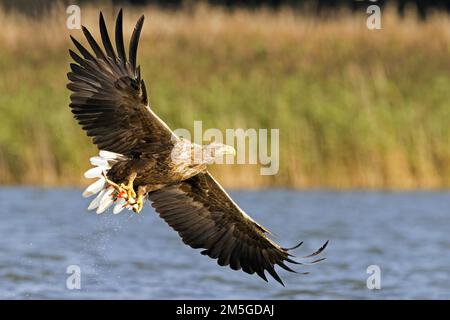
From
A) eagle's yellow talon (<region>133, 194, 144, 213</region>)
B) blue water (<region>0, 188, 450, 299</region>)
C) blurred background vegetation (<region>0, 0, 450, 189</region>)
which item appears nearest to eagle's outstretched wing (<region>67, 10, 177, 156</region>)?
eagle's yellow talon (<region>133, 194, 144, 213</region>)

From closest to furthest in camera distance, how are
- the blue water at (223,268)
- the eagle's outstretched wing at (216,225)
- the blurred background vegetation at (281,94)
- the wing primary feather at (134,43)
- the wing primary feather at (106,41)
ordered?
1. the wing primary feather at (134,43)
2. the wing primary feather at (106,41)
3. the eagle's outstretched wing at (216,225)
4. the blue water at (223,268)
5. the blurred background vegetation at (281,94)

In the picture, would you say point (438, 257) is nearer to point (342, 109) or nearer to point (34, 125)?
point (342, 109)

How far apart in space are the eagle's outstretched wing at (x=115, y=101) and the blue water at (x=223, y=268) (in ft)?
7.64

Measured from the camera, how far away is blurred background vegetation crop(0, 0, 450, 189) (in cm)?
1644

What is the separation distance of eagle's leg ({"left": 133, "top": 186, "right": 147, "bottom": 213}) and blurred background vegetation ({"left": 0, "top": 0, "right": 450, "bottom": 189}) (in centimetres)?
716

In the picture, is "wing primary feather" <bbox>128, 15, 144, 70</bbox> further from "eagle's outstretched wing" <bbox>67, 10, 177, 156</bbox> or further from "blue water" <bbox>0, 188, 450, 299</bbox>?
"blue water" <bbox>0, 188, 450, 299</bbox>

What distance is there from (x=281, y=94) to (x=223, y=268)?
5017 millimetres

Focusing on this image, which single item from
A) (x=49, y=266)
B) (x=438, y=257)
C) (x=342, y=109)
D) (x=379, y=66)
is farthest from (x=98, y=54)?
(x=379, y=66)

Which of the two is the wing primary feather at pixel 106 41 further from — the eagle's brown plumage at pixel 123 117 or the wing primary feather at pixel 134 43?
the wing primary feather at pixel 134 43

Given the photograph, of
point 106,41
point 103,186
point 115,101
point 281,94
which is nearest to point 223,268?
point 103,186

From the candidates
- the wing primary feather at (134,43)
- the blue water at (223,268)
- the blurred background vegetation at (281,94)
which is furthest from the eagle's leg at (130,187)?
the blurred background vegetation at (281,94)

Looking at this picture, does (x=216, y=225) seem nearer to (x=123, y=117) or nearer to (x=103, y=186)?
(x=103, y=186)

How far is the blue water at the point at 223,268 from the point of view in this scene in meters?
11.4

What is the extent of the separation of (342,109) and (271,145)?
4.58ft
